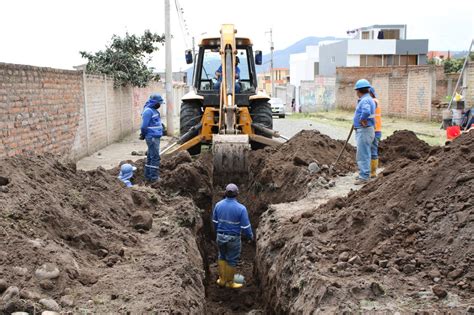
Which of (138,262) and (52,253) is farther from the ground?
(52,253)

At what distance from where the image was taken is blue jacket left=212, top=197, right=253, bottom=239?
24.8 feet

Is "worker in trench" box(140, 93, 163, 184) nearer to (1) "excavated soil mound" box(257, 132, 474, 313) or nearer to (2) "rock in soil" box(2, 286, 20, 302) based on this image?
(1) "excavated soil mound" box(257, 132, 474, 313)

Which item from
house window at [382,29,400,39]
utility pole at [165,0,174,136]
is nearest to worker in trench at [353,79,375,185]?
utility pole at [165,0,174,136]

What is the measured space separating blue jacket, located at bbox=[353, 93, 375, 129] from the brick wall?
5.85m

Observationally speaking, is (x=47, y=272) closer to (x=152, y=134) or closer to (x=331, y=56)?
(x=152, y=134)

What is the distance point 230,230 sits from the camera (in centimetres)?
766

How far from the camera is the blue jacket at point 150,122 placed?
32.3 ft

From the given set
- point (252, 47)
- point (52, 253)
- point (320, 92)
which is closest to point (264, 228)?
point (52, 253)

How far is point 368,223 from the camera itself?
5.85m

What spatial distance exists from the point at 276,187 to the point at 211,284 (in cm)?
277

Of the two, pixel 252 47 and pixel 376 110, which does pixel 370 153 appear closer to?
pixel 376 110

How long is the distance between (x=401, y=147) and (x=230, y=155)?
168 inches

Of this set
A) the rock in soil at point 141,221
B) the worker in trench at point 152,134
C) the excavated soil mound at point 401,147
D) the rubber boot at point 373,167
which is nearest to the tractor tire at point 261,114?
the excavated soil mound at point 401,147

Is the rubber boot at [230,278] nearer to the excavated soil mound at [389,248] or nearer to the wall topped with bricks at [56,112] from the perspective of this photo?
the excavated soil mound at [389,248]
